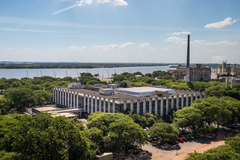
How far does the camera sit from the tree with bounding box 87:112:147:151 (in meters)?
24.6

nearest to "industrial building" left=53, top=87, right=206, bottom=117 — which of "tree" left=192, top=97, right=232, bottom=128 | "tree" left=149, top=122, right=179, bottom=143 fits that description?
"tree" left=192, top=97, right=232, bottom=128

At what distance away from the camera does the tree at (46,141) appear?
681 inches

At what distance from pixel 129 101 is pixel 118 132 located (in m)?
13.2

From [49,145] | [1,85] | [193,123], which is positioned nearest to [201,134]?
[193,123]

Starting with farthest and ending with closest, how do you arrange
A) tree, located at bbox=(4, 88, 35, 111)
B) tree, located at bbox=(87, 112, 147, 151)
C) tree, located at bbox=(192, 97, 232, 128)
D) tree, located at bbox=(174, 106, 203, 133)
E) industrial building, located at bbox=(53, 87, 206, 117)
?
tree, located at bbox=(4, 88, 35, 111), industrial building, located at bbox=(53, 87, 206, 117), tree, located at bbox=(192, 97, 232, 128), tree, located at bbox=(174, 106, 203, 133), tree, located at bbox=(87, 112, 147, 151)

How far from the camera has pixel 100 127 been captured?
86.5 feet

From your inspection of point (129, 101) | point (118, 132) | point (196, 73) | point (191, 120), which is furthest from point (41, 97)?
point (196, 73)

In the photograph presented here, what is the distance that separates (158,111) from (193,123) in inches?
376

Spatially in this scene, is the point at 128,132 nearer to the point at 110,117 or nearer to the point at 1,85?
the point at 110,117

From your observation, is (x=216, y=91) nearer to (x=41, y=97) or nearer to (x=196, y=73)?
(x=41, y=97)

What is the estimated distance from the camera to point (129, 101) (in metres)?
37.8

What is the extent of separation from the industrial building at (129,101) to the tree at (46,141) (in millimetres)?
17152

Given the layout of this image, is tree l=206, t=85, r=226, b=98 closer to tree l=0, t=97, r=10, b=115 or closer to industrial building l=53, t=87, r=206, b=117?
industrial building l=53, t=87, r=206, b=117

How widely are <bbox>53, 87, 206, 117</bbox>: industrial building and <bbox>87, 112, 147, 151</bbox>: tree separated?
9.51 metres
